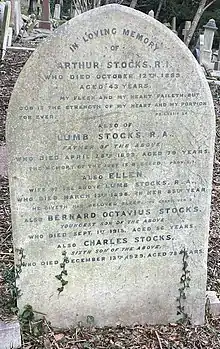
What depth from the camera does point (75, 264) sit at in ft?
11.2

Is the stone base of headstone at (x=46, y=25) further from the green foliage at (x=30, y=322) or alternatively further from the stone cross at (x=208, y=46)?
the green foliage at (x=30, y=322)

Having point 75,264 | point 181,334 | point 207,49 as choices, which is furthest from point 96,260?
point 207,49

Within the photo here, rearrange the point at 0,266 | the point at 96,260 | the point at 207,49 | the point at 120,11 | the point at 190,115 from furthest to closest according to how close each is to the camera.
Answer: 1. the point at 207,49
2. the point at 0,266
3. the point at 96,260
4. the point at 190,115
5. the point at 120,11

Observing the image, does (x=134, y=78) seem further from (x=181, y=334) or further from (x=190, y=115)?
(x=181, y=334)

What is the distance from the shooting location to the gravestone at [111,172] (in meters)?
3.04

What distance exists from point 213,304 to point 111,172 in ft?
4.04

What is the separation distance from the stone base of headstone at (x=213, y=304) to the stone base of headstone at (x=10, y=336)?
4.28 ft

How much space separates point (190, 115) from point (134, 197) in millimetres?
581

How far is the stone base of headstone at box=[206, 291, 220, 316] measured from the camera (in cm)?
379

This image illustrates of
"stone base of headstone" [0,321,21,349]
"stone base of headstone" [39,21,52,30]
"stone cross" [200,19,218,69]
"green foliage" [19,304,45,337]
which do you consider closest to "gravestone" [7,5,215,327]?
"green foliage" [19,304,45,337]

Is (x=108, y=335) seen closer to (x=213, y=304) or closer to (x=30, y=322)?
(x=30, y=322)

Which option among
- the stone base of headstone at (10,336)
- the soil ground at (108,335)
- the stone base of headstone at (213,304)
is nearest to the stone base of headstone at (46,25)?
the soil ground at (108,335)

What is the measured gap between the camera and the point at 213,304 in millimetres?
3787

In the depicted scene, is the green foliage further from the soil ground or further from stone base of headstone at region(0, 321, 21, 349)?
stone base of headstone at region(0, 321, 21, 349)
